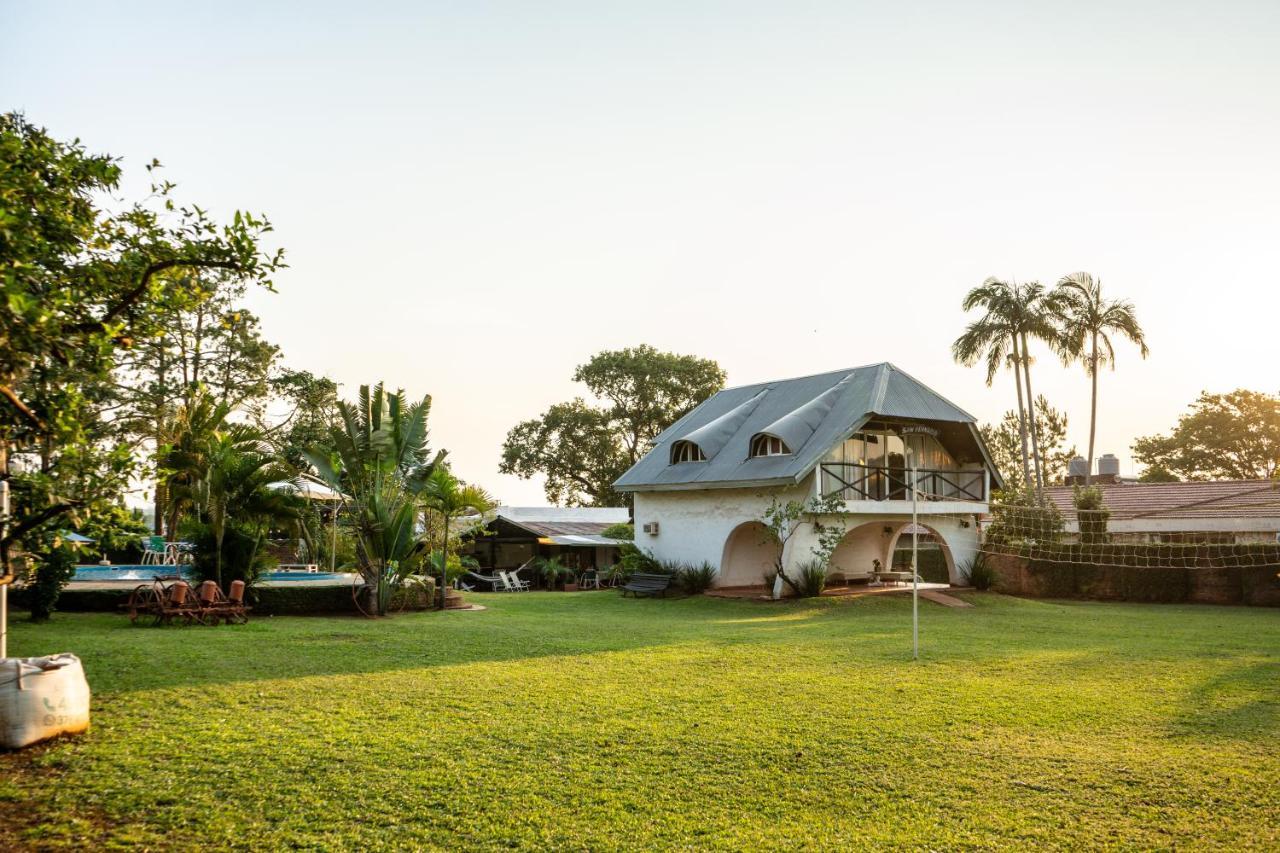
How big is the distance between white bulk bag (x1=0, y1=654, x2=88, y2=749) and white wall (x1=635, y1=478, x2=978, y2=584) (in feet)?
57.6

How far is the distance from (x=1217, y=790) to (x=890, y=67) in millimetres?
11187

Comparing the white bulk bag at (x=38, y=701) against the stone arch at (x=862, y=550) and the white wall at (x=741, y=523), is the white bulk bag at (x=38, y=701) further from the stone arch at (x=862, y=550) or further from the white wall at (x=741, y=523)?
the stone arch at (x=862, y=550)

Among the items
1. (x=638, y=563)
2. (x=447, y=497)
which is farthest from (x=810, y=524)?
(x=447, y=497)

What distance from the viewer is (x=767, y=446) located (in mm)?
24656

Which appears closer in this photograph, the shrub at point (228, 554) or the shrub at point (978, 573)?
the shrub at point (228, 554)

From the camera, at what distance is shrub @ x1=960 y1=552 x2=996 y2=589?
25.5m

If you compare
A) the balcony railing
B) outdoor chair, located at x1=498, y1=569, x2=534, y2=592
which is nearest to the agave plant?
the balcony railing

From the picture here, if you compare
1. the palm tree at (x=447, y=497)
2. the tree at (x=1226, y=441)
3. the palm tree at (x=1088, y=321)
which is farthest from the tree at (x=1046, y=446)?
the palm tree at (x=447, y=497)

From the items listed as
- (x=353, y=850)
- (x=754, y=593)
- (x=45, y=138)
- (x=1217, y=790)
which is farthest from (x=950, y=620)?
(x=45, y=138)

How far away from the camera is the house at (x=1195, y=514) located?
25766 millimetres

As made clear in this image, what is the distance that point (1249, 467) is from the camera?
4900 cm

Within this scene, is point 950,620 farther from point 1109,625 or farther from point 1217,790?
point 1217,790

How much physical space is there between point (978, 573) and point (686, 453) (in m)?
9.27

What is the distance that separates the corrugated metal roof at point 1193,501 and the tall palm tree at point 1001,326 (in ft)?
10.8
